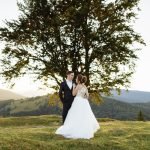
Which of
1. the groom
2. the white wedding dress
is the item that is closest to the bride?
the white wedding dress

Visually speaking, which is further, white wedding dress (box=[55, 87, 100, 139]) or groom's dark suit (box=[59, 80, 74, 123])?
groom's dark suit (box=[59, 80, 74, 123])

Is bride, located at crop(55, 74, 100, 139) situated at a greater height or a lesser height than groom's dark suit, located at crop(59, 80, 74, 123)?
lesser

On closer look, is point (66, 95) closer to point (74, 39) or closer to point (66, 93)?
point (66, 93)

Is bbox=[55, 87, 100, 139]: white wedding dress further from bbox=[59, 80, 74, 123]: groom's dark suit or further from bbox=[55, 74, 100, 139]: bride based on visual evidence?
bbox=[59, 80, 74, 123]: groom's dark suit

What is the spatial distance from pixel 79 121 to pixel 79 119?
133 mm

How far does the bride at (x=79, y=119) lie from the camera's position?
82.2 ft

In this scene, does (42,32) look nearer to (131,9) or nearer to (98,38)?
(98,38)

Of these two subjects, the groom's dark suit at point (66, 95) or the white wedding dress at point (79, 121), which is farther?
the groom's dark suit at point (66, 95)

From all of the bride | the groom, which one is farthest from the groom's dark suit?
the bride

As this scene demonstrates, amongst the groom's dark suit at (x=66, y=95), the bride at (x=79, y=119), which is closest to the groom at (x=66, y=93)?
the groom's dark suit at (x=66, y=95)

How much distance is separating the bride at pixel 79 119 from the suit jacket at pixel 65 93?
→ 0.37 m

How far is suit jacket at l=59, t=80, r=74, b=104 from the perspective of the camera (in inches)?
1008

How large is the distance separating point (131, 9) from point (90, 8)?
5.97 meters

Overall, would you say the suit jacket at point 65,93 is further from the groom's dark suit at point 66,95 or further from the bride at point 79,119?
the bride at point 79,119
